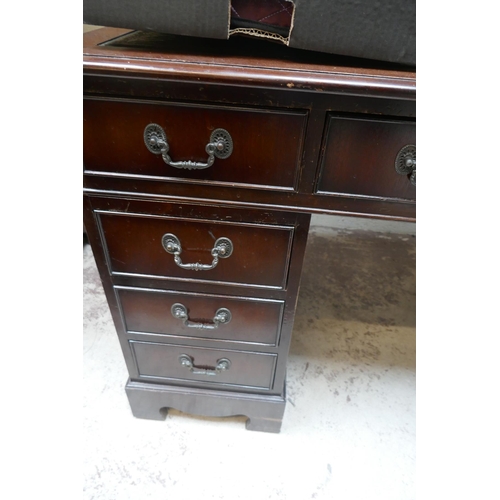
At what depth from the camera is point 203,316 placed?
26.9 inches

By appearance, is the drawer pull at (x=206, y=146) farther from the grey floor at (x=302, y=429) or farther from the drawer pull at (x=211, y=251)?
the grey floor at (x=302, y=429)

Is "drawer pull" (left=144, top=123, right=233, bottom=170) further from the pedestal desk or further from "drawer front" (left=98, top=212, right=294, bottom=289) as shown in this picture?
"drawer front" (left=98, top=212, right=294, bottom=289)

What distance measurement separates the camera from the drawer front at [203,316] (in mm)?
650

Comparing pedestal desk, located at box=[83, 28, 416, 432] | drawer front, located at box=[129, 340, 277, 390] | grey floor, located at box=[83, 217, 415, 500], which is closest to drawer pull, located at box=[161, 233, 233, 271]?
pedestal desk, located at box=[83, 28, 416, 432]

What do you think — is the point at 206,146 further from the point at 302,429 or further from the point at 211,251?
the point at 302,429

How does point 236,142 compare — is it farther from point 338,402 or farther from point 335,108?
point 338,402

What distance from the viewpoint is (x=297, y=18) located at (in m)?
0.42

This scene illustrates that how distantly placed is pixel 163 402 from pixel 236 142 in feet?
2.15

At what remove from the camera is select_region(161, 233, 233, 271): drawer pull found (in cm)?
57

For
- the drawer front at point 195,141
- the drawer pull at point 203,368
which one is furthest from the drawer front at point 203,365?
the drawer front at point 195,141

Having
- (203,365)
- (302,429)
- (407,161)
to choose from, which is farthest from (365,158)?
(302,429)

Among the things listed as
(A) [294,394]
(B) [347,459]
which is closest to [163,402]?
(A) [294,394]

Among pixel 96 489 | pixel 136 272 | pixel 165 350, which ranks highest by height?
pixel 136 272

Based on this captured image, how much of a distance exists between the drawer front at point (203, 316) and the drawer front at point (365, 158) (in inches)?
9.9
